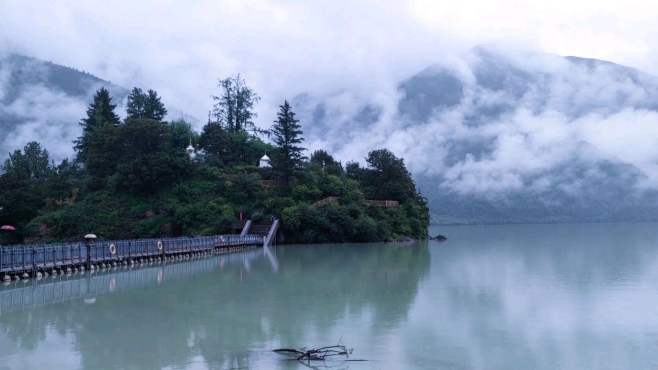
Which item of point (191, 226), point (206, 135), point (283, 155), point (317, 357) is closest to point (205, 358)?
point (317, 357)

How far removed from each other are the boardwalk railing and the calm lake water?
1550 millimetres

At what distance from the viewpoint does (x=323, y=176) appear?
202 ft

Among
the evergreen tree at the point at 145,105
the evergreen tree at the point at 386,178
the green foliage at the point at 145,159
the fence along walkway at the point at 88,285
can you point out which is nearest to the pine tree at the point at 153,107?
the evergreen tree at the point at 145,105

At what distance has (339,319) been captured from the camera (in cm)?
1639

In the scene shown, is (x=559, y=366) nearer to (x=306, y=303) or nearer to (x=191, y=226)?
(x=306, y=303)

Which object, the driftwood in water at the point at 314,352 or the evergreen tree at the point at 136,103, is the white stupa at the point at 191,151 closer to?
the evergreen tree at the point at 136,103

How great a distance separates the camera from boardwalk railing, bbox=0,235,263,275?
25.0 metres

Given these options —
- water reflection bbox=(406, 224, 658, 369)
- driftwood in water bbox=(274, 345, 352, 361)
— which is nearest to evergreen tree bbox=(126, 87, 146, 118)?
water reflection bbox=(406, 224, 658, 369)

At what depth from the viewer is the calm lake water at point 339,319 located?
12156 millimetres

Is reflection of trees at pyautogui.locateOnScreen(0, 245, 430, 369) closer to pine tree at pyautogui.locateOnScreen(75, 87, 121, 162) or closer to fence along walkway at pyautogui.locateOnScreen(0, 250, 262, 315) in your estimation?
fence along walkway at pyautogui.locateOnScreen(0, 250, 262, 315)

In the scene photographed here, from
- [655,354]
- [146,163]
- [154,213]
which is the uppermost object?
[146,163]

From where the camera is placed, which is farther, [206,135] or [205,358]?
[206,135]

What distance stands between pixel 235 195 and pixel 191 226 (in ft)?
16.6

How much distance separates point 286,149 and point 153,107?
16.9m
